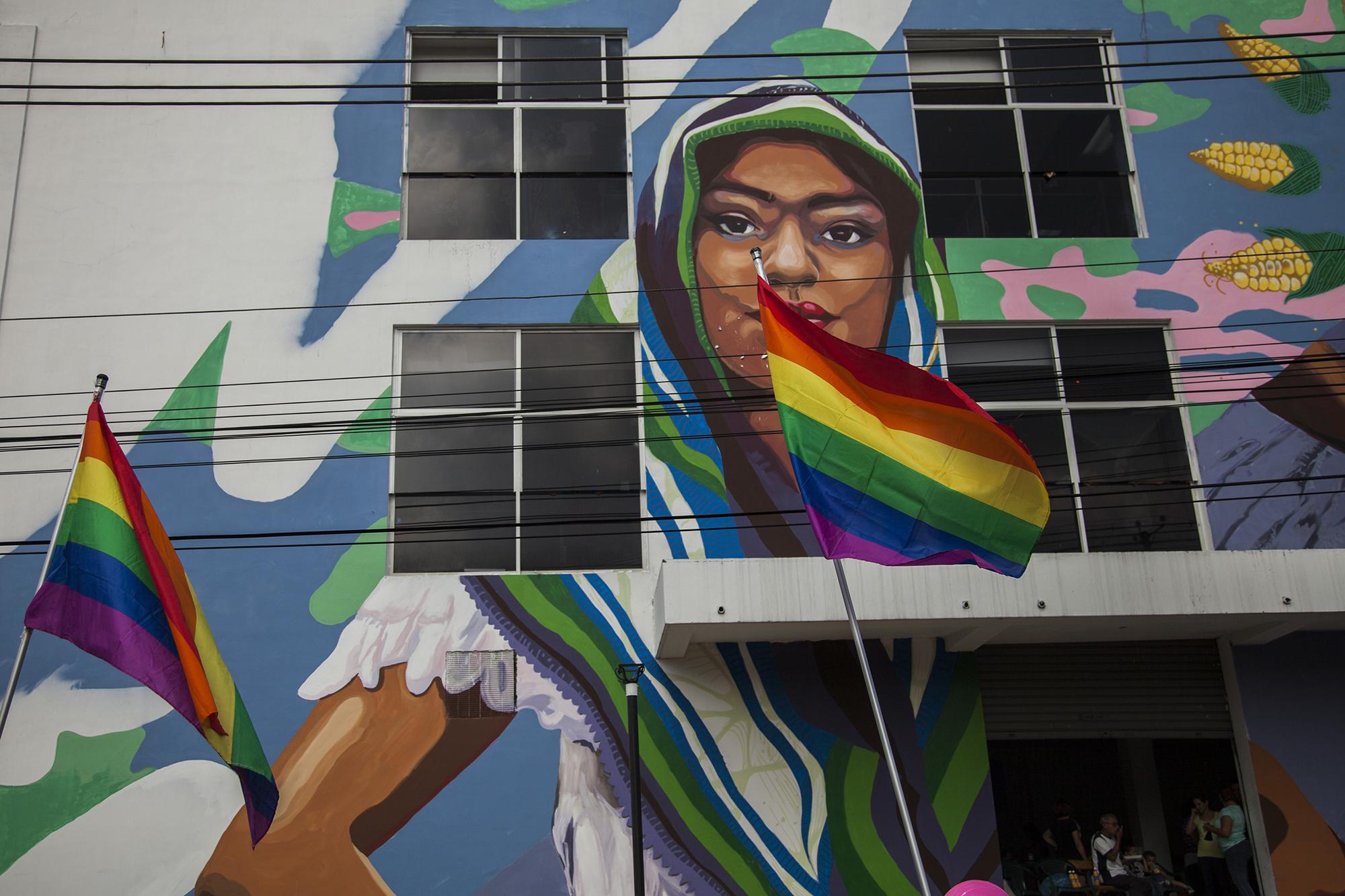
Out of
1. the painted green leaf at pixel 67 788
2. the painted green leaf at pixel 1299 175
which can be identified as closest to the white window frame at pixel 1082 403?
the painted green leaf at pixel 1299 175

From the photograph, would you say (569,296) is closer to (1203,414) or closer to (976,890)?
(1203,414)

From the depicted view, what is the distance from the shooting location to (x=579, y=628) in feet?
41.6

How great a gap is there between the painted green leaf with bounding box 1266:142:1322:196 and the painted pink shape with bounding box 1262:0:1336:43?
142 centimetres

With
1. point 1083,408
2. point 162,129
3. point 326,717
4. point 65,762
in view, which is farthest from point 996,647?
point 162,129

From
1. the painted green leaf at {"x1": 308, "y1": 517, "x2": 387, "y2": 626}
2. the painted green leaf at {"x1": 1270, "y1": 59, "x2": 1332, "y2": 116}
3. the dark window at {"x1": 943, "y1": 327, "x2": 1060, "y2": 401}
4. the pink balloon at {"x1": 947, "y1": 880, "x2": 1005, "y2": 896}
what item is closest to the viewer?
the pink balloon at {"x1": 947, "y1": 880, "x2": 1005, "y2": 896}

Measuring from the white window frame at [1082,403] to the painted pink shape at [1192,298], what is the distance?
0.28 feet

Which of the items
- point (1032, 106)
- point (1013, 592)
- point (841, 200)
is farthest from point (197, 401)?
point (1032, 106)

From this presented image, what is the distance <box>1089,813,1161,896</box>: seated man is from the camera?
12453 millimetres

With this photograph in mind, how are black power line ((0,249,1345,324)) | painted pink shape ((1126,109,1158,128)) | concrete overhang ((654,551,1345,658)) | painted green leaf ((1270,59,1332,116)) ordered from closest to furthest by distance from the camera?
concrete overhang ((654,551,1345,658)) < black power line ((0,249,1345,324)) < painted pink shape ((1126,109,1158,128)) < painted green leaf ((1270,59,1332,116))

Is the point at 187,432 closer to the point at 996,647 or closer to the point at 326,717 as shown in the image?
the point at 326,717

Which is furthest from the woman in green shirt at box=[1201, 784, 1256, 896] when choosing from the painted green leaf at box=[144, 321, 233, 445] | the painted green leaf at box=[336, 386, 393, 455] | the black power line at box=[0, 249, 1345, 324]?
the painted green leaf at box=[144, 321, 233, 445]

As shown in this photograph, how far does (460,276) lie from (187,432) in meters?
3.03

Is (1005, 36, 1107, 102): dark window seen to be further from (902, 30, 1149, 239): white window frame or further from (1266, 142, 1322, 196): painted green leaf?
(1266, 142, 1322, 196): painted green leaf

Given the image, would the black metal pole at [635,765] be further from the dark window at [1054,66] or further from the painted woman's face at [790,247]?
the dark window at [1054,66]
